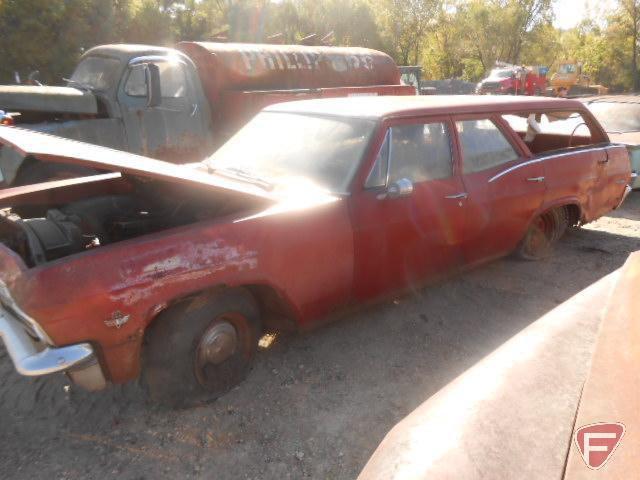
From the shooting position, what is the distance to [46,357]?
2.09 metres

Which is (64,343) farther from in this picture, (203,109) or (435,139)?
(203,109)

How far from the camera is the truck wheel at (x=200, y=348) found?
7.88 feet

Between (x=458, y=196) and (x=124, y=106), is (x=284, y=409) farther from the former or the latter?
(x=124, y=106)

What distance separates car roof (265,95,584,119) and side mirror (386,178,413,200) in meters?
0.47

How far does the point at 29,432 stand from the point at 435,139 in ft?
9.73

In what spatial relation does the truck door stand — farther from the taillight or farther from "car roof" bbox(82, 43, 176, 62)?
the taillight

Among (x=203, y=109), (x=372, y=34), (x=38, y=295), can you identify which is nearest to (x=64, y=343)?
(x=38, y=295)

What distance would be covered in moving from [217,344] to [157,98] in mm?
3870

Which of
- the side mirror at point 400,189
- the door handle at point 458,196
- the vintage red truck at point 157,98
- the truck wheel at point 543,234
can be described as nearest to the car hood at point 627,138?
the truck wheel at point 543,234

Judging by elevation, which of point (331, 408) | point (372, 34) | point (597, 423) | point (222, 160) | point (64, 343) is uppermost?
point (372, 34)

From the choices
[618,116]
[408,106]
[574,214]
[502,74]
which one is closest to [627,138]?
[618,116]

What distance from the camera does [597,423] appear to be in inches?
46.8

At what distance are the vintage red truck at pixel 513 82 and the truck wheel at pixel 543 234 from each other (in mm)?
19801

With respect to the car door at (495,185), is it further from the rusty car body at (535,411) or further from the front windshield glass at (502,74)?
the front windshield glass at (502,74)
